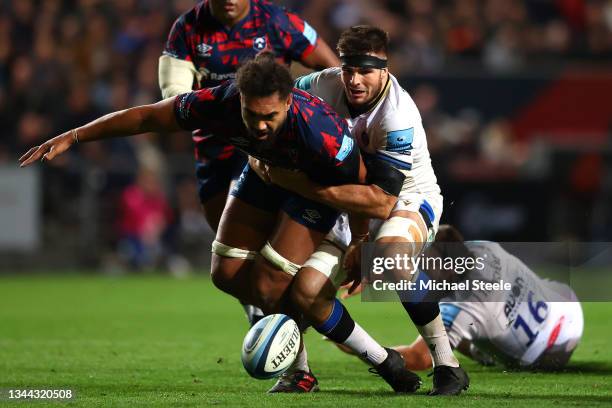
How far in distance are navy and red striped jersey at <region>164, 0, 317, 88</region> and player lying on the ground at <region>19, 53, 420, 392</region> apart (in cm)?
143

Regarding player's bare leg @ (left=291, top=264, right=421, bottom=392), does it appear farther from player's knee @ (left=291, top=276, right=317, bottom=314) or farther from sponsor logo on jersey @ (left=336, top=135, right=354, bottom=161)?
sponsor logo on jersey @ (left=336, top=135, right=354, bottom=161)

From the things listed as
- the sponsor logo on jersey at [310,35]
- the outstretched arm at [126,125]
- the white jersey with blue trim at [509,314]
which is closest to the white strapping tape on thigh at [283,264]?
the outstretched arm at [126,125]

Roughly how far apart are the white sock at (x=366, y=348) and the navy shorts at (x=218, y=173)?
6.65 ft

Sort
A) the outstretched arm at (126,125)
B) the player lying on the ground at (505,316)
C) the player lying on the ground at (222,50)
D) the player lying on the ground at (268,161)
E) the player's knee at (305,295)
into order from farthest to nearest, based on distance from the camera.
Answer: the player lying on the ground at (222,50) → the player lying on the ground at (505,316) → the outstretched arm at (126,125) → the player's knee at (305,295) → the player lying on the ground at (268,161)

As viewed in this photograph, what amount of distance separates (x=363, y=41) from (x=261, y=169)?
0.96 meters

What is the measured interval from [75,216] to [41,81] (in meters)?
2.06

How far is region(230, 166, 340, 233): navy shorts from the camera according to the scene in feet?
21.6

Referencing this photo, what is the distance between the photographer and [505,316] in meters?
7.21

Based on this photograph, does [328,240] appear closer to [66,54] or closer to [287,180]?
[287,180]

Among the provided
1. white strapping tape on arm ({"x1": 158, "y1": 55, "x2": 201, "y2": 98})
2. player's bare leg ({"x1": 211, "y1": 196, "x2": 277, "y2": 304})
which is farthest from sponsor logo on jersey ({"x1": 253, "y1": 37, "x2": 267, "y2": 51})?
player's bare leg ({"x1": 211, "y1": 196, "x2": 277, "y2": 304})

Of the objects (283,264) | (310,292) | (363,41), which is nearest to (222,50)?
(363,41)

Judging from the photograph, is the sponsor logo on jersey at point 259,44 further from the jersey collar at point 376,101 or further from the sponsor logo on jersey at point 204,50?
the jersey collar at point 376,101

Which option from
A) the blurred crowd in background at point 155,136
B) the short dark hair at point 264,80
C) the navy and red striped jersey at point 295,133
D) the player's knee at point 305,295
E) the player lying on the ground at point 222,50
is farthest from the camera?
the blurred crowd in background at point 155,136

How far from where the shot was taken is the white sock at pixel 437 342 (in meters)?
6.40
